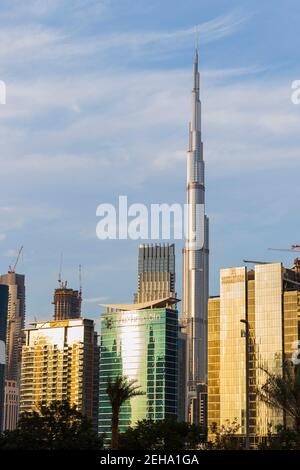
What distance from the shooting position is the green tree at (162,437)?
11125 centimetres

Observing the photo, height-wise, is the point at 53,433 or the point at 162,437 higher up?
the point at 53,433

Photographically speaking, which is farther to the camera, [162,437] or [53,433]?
[162,437]

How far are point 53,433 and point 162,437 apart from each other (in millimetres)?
21892

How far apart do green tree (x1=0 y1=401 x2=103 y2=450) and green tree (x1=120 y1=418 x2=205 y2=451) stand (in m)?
14.2

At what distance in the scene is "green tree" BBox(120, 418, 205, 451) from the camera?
11125cm

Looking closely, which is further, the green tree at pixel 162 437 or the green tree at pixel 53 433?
the green tree at pixel 162 437

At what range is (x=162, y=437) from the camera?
114m

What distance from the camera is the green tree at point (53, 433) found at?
9269 cm

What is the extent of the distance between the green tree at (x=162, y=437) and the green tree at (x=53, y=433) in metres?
14.2

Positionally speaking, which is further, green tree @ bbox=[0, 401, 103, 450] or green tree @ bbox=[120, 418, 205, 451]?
green tree @ bbox=[120, 418, 205, 451]
